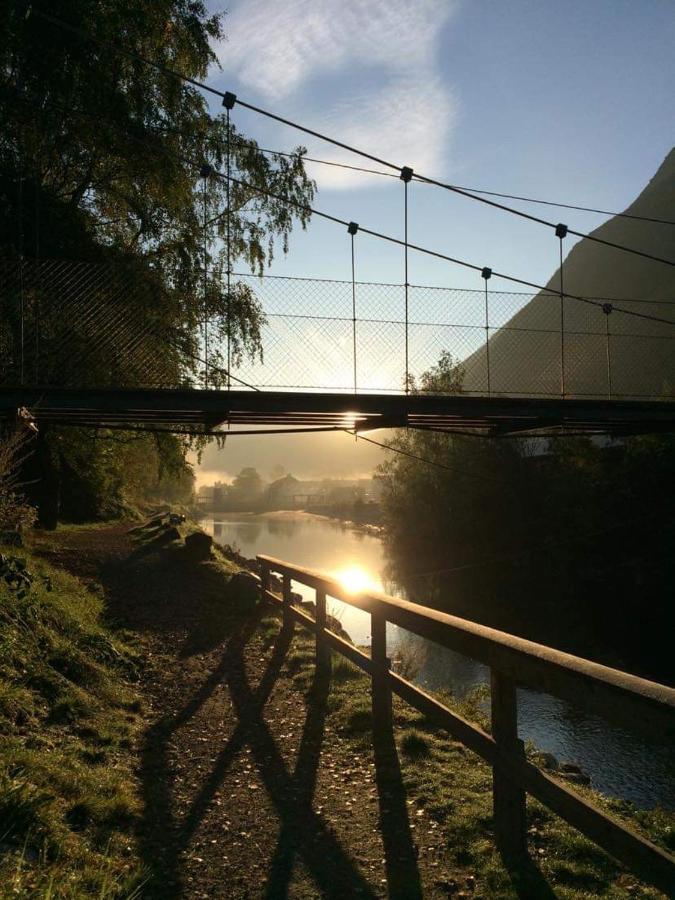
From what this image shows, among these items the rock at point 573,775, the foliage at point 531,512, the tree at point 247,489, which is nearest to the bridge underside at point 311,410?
the rock at point 573,775

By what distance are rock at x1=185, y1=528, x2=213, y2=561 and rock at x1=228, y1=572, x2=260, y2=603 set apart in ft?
12.2

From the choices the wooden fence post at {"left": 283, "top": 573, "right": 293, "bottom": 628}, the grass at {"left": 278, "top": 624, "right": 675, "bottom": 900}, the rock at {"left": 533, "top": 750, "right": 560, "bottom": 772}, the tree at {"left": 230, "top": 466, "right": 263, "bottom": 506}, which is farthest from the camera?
the tree at {"left": 230, "top": 466, "right": 263, "bottom": 506}

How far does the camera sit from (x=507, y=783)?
350 centimetres

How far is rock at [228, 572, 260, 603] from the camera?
10992 millimetres

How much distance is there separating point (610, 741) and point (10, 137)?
14351 millimetres

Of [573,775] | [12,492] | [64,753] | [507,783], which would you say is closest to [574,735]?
[573,775]

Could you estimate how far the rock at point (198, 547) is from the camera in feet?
51.3

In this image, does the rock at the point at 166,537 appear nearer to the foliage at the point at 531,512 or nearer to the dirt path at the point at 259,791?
the dirt path at the point at 259,791

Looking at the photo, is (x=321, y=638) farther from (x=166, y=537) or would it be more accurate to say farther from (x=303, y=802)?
(x=166, y=537)

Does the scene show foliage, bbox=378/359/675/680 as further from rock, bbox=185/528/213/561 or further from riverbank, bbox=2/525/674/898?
riverbank, bbox=2/525/674/898

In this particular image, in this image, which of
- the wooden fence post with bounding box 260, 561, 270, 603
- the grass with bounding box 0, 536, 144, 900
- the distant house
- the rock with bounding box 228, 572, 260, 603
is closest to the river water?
the wooden fence post with bounding box 260, 561, 270, 603

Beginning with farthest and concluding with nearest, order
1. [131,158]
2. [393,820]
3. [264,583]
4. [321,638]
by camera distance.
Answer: [131,158], [264,583], [321,638], [393,820]

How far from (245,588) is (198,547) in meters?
4.78

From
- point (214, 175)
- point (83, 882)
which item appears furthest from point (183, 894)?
point (214, 175)
